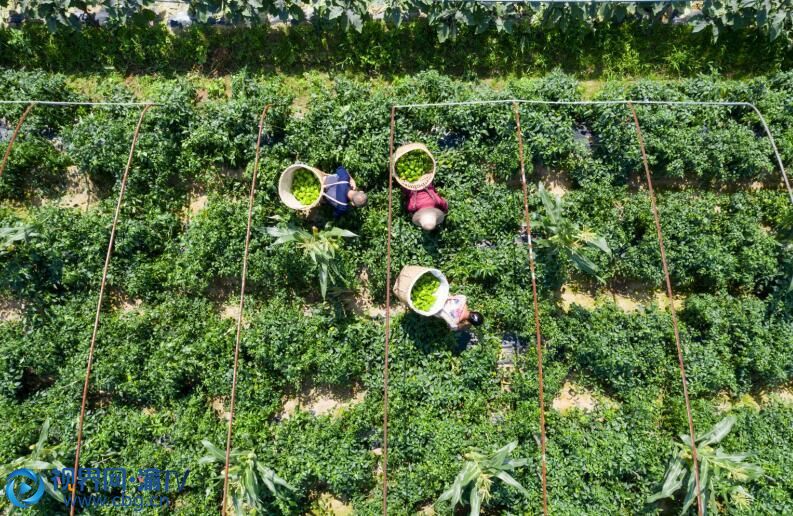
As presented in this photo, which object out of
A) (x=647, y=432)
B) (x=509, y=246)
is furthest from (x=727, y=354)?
(x=509, y=246)

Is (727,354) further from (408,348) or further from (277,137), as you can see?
(277,137)

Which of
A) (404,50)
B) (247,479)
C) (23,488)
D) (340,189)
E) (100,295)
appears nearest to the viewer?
(247,479)

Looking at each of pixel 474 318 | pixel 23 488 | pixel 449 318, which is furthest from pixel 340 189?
pixel 23 488

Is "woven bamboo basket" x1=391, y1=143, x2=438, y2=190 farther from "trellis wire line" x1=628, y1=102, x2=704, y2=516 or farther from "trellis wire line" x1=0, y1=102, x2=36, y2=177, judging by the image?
"trellis wire line" x1=0, y1=102, x2=36, y2=177

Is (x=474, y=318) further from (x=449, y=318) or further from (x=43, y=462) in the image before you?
(x=43, y=462)

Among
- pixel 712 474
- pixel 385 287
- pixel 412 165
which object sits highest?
pixel 412 165

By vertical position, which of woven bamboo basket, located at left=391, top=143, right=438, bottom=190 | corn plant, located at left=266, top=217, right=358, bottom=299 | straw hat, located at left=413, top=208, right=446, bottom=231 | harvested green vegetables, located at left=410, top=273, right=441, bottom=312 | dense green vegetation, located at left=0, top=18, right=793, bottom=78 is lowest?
harvested green vegetables, located at left=410, top=273, right=441, bottom=312

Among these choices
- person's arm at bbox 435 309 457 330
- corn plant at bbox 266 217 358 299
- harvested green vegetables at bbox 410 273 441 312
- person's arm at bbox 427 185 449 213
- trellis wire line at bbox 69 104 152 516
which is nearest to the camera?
trellis wire line at bbox 69 104 152 516

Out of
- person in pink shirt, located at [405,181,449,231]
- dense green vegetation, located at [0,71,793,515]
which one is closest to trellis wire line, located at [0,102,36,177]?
dense green vegetation, located at [0,71,793,515]
